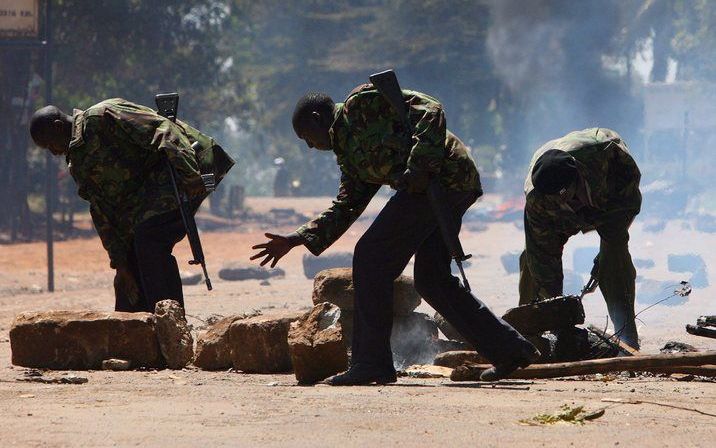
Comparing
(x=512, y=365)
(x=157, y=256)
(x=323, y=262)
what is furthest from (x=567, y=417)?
(x=323, y=262)

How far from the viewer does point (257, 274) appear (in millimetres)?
16375

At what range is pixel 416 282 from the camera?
213 inches

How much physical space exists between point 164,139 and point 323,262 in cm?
1085

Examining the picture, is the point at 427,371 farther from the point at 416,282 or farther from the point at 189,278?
the point at 189,278

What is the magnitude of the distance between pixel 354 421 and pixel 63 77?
25368mm

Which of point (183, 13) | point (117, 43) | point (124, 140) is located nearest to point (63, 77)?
point (117, 43)

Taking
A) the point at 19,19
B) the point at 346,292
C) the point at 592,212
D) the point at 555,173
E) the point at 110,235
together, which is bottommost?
the point at 346,292

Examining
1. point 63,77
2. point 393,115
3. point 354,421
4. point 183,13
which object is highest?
point 183,13

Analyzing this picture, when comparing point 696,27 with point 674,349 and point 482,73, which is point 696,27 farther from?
point 674,349

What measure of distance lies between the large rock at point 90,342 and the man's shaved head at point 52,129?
918 mm

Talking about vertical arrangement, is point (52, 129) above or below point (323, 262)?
above

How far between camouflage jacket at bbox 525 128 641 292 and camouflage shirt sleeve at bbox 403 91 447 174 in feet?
5.33

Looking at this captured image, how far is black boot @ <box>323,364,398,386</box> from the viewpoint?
5285mm

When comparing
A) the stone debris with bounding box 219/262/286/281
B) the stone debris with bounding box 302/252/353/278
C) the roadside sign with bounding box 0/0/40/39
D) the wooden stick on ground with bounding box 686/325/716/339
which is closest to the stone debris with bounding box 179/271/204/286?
the stone debris with bounding box 219/262/286/281
